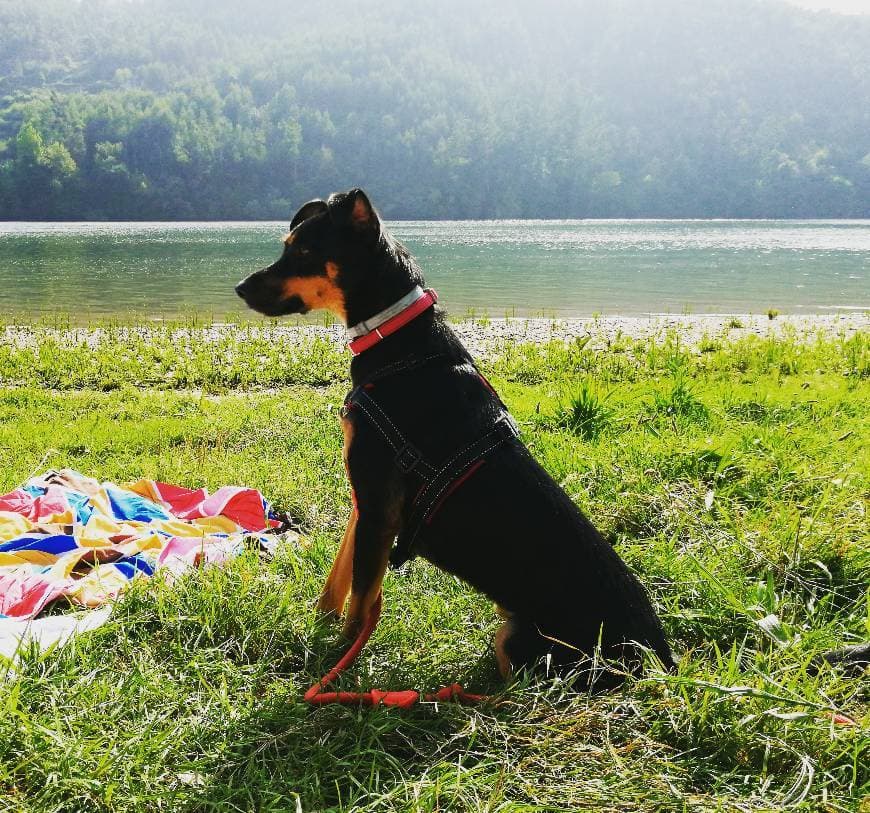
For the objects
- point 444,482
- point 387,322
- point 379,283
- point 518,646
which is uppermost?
point 379,283

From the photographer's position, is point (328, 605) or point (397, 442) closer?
point (397, 442)

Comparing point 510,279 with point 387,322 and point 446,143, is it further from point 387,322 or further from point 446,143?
point 446,143

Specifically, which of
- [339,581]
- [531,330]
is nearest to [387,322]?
[339,581]

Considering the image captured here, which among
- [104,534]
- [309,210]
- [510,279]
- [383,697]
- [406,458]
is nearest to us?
[383,697]

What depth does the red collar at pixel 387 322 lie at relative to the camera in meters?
3.05

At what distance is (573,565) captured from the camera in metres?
2.70

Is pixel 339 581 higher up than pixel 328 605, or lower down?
higher up

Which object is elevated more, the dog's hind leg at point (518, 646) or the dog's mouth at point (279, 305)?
the dog's mouth at point (279, 305)

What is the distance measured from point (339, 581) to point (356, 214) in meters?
1.62

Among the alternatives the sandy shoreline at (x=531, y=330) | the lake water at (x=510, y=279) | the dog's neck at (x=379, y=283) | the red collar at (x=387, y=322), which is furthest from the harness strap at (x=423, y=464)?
the lake water at (x=510, y=279)

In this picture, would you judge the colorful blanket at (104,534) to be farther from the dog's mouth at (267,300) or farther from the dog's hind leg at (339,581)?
the dog's mouth at (267,300)

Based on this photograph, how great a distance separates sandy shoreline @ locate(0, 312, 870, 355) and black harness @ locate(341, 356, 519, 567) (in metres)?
8.20

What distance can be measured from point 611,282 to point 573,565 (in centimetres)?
2618

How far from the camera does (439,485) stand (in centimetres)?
286
